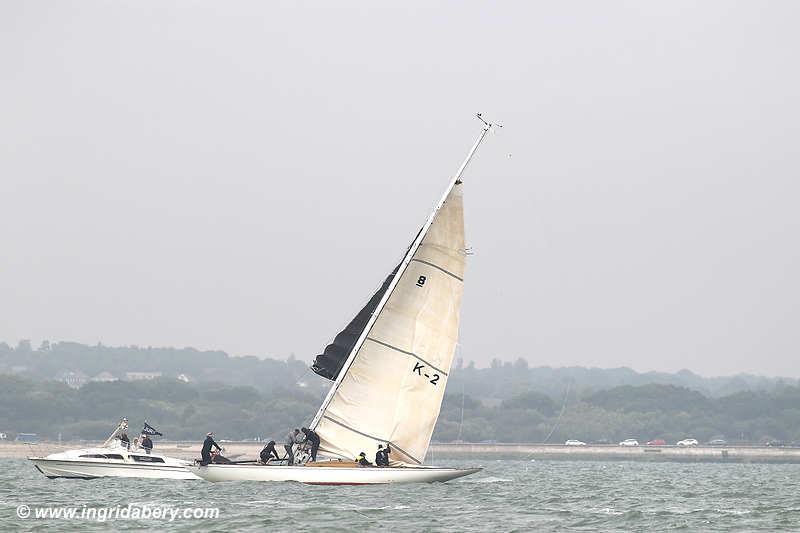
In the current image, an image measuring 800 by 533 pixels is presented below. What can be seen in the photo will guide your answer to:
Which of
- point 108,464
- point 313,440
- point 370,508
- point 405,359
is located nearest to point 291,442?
point 313,440

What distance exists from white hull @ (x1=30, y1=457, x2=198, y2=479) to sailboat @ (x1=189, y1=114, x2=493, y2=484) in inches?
330

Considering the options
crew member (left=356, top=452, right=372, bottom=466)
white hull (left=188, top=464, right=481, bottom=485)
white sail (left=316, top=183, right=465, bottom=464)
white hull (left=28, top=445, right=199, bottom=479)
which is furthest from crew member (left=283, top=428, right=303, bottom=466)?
white hull (left=28, top=445, right=199, bottom=479)

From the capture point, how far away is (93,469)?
63.9 meters

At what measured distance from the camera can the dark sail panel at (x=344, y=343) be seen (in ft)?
184

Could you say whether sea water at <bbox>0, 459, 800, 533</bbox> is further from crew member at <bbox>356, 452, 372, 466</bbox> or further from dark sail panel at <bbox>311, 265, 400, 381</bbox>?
dark sail panel at <bbox>311, 265, 400, 381</bbox>

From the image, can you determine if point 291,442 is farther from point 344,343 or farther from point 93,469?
point 93,469

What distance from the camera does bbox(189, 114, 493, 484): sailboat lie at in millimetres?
55031

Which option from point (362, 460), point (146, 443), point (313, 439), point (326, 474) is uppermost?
point (146, 443)

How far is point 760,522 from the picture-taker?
45.8 m

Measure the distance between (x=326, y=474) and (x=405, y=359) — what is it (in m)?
5.45

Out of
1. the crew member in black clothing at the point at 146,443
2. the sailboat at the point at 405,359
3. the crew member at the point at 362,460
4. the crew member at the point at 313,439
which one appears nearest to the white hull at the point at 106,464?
the crew member in black clothing at the point at 146,443

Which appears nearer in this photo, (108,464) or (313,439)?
(313,439)

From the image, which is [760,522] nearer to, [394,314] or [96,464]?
[394,314]

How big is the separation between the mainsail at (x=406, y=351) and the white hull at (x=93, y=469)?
37.6 feet
